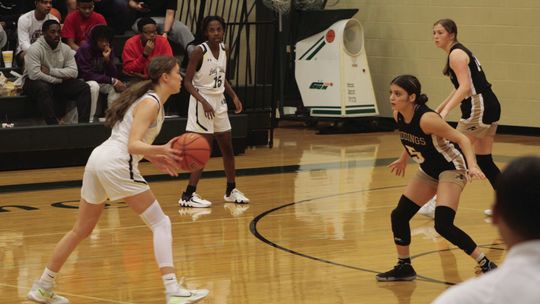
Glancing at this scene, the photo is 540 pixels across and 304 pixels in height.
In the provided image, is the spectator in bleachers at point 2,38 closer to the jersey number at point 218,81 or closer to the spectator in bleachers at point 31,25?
the spectator in bleachers at point 31,25

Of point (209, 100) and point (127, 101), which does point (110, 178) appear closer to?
point (127, 101)

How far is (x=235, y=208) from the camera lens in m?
9.20

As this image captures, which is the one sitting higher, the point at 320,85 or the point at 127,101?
the point at 127,101

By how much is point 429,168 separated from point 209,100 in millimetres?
3483

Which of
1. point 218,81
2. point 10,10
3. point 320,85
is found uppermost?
point 10,10

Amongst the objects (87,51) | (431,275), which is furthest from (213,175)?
(431,275)

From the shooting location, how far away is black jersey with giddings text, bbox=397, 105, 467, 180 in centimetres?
619

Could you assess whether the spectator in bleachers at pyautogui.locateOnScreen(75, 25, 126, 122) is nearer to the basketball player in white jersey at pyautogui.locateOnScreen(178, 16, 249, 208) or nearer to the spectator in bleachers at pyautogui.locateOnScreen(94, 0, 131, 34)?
the spectator in bleachers at pyautogui.locateOnScreen(94, 0, 131, 34)

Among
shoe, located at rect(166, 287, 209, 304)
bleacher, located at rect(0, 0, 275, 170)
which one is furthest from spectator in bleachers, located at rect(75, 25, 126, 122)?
shoe, located at rect(166, 287, 209, 304)

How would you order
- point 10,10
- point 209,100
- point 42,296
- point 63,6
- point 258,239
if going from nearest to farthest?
point 42,296 → point 258,239 → point 209,100 → point 10,10 → point 63,6

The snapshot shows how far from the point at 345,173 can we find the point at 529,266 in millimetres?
9453

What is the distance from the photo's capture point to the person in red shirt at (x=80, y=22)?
12.8 metres

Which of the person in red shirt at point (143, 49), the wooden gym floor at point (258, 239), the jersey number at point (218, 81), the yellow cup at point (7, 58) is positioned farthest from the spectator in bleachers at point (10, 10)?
the jersey number at point (218, 81)

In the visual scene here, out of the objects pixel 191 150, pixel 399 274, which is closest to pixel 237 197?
pixel 399 274
